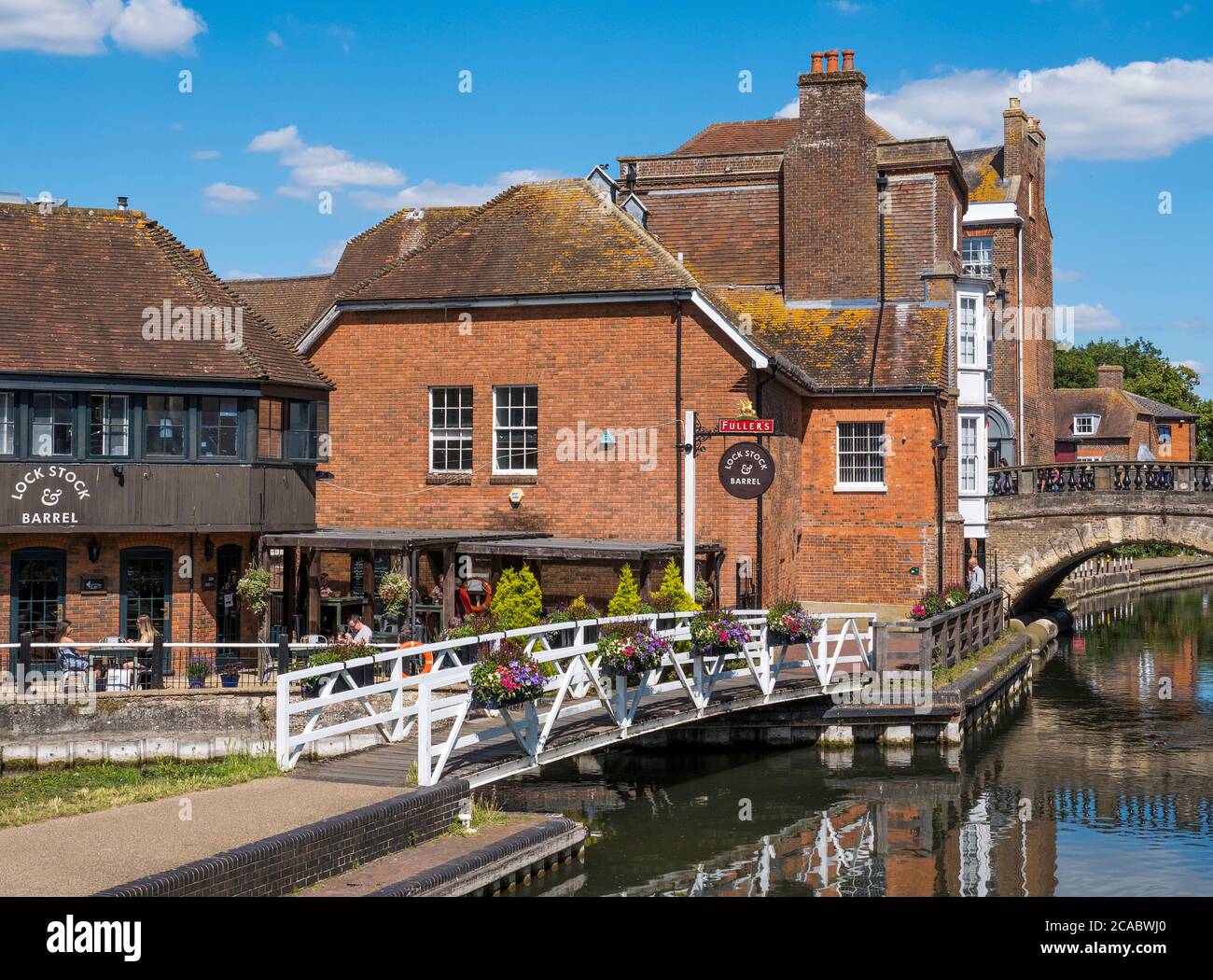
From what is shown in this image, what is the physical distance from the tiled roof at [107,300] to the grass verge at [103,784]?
22.6 feet

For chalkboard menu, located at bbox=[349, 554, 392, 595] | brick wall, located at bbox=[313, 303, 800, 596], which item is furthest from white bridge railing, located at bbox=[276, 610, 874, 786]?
chalkboard menu, located at bbox=[349, 554, 392, 595]

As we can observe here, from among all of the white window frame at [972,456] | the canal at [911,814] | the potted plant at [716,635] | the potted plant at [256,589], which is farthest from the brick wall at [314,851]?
the white window frame at [972,456]

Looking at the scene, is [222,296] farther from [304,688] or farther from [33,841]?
[33,841]

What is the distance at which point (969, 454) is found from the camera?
34.7 metres

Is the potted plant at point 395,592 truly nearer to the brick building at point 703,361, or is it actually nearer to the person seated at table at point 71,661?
the person seated at table at point 71,661

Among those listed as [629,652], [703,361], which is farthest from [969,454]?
[629,652]

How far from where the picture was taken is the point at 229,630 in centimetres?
2416

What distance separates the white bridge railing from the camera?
1452cm

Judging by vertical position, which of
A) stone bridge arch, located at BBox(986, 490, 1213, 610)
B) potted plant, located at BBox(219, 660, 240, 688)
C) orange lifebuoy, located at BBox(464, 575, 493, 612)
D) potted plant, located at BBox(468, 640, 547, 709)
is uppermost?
stone bridge arch, located at BBox(986, 490, 1213, 610)

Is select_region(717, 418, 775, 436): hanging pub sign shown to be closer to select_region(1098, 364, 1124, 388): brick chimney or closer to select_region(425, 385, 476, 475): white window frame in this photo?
select_region(425, 385, 476, 475): white window frame

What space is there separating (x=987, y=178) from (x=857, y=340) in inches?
1093

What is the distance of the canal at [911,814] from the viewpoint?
16.3 meters

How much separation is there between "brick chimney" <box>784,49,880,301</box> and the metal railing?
831cm
